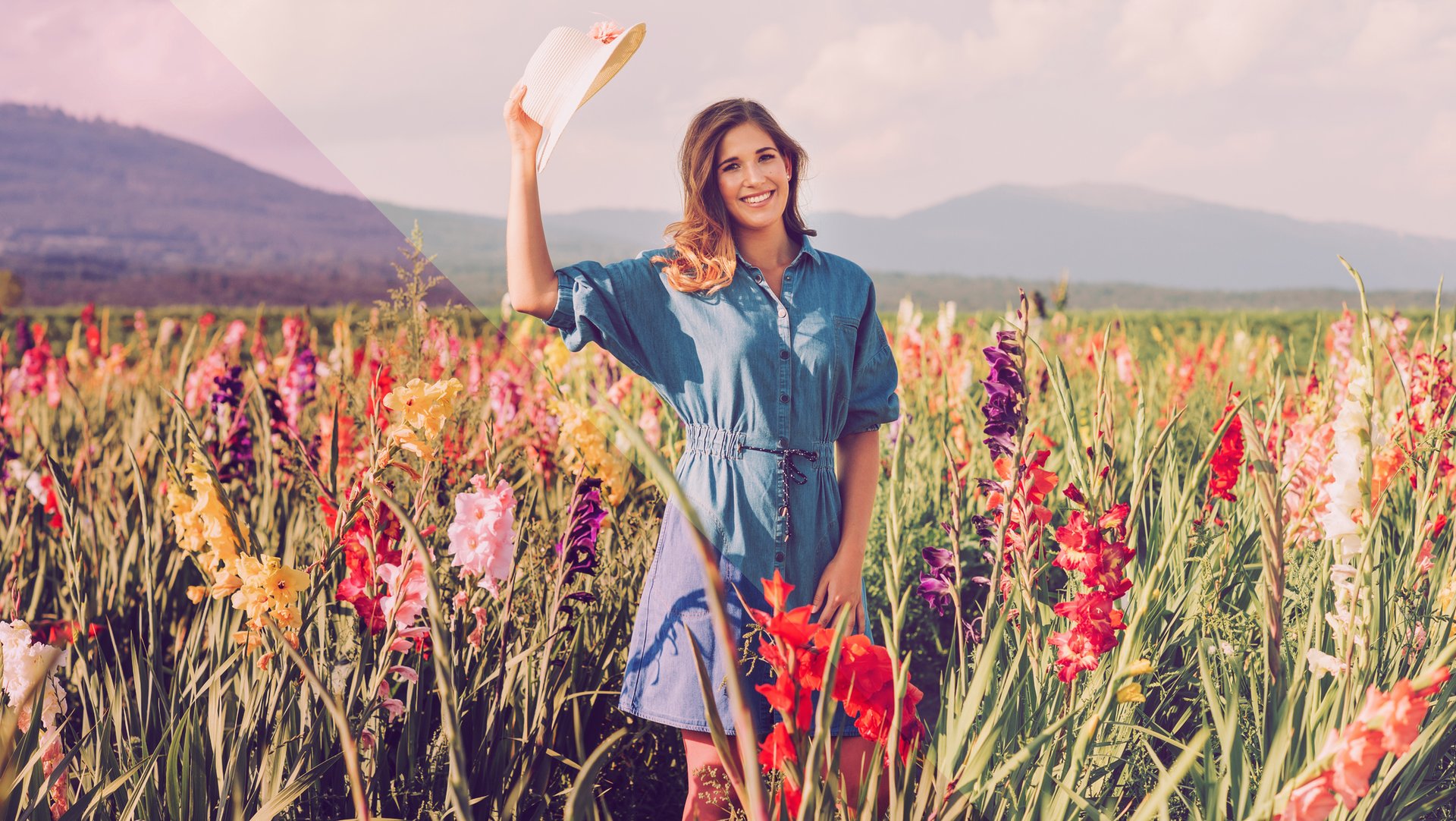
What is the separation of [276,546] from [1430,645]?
289 cm

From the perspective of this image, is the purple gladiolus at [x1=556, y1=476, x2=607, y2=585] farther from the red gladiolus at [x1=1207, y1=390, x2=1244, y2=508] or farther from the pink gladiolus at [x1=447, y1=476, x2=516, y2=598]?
the red gladiolus at [x1=1207, y1=390, x2=1244, y2=508]

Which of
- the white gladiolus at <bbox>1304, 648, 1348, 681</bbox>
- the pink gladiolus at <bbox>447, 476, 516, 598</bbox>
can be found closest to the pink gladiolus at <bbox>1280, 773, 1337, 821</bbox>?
the white gladiolus at <bbox>1304, 648, 1348, 681</bbox>

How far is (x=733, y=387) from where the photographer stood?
1840 mm

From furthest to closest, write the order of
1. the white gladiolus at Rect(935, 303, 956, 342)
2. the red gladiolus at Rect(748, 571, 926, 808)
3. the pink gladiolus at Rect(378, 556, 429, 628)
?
the white gladiolus at Rect(935, 303, 956, 342) < the pink gladiolus at Rect(378, 556, 429, 628) < the red gladiolus at Rect(748, 571, 926, 808)

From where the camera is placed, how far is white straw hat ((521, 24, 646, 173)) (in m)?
1.65

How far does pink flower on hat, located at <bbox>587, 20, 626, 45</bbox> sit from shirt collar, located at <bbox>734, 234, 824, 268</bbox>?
0.49 m

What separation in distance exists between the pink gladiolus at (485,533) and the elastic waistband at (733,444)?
395 millimetres

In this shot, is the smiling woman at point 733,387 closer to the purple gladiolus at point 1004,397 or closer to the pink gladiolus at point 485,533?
the pink gladiolus at point 485,533

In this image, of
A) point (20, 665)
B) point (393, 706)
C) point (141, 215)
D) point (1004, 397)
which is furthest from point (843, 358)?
point (141, 215)

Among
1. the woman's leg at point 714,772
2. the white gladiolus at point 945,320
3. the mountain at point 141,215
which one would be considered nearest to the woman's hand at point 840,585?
the woman's leg at point 714,772

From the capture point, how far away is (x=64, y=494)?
5.85ft

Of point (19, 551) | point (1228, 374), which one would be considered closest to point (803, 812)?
point (19, 551)

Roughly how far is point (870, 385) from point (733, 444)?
0.37 m

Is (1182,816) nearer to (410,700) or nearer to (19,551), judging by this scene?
(410,700)
